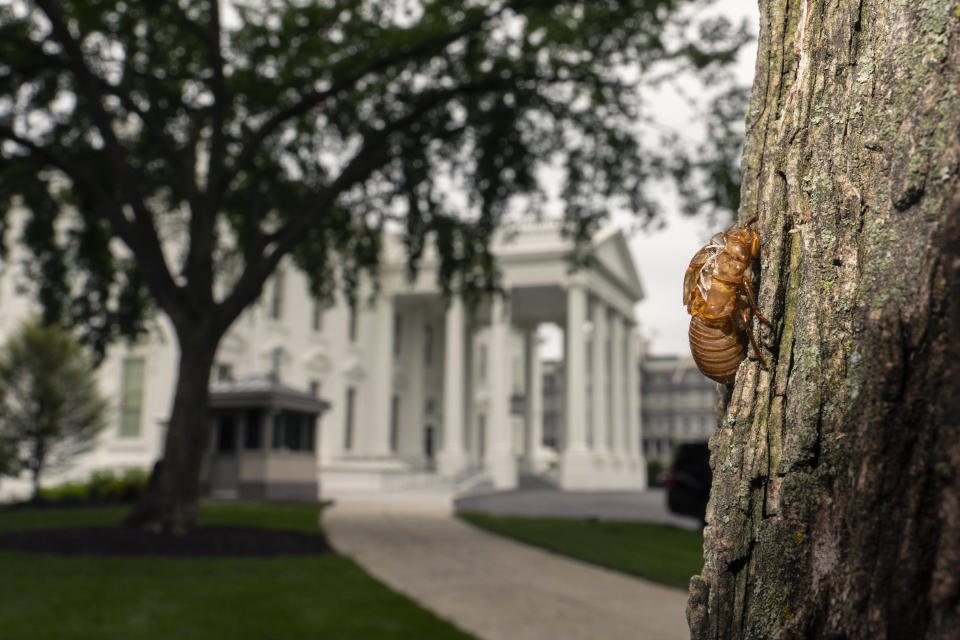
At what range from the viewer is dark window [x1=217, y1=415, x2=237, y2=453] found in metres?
25.4

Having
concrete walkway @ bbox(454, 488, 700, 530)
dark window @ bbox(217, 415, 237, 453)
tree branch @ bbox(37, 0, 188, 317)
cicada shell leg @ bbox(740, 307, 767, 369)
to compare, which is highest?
tree branch @ bbox(37, 0, 188, 317)

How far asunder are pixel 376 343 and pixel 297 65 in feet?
103

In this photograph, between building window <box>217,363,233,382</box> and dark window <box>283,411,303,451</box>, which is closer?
dark window <box>283,411,303,451</box>

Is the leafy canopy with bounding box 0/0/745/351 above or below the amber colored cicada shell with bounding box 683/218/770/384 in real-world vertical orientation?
above

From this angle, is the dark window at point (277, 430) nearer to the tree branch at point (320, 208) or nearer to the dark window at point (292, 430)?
the dark window at point (292, 430)

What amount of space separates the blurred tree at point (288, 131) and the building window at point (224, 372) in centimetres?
1563

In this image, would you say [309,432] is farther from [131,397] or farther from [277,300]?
[277,300]

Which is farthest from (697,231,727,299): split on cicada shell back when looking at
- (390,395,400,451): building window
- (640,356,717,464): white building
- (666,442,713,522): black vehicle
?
(640,356,717,464): white building

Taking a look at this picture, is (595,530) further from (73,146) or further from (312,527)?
(73,146)

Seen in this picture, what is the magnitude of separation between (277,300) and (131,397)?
8.67 metres

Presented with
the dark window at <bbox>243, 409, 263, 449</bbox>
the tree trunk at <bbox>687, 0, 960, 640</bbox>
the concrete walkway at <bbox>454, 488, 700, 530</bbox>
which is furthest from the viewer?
the dark window at <bbox>243, 409, 263, 449</bbox>

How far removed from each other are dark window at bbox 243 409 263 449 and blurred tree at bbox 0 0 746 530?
8080 millimetres

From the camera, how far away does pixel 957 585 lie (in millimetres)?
1192

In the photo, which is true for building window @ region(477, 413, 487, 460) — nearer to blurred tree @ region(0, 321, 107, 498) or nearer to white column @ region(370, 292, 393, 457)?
white column @ region(370, 292, 393, 457)
